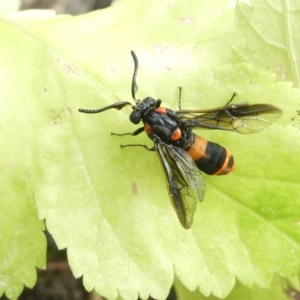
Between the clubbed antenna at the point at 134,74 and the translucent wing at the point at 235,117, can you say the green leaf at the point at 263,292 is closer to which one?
the translucent wing at the point at 235,117

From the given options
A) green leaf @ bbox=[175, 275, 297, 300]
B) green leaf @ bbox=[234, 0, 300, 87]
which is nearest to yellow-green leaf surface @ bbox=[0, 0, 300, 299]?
green leaf @ bbox=[234, 0, 300, 87]

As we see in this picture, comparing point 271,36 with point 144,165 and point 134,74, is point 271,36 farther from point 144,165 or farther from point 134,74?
point 144,165

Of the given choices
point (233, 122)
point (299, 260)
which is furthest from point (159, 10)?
point (299, 260)

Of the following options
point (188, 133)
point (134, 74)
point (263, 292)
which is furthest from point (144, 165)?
point (263, 292)

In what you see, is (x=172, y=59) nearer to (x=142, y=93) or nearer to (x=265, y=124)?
(x=142, y=93)

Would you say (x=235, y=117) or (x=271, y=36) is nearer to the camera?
(x=235, y=117)

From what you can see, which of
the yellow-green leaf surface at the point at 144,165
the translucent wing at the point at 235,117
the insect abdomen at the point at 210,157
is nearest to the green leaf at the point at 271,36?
the yellow-green leaf surface at the point at 144,165

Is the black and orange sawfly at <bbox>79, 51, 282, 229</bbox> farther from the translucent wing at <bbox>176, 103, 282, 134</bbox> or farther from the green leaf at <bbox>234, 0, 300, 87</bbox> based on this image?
the green leaf at <bbox>234, 0, 300, 87</bbox>
